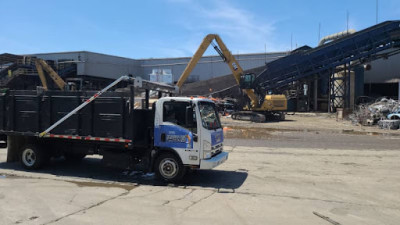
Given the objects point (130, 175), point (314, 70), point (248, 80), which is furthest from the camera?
point (314, 70)

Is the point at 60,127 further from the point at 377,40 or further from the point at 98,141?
the point at 377,40

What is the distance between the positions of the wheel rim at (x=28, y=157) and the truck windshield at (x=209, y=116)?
5287mm

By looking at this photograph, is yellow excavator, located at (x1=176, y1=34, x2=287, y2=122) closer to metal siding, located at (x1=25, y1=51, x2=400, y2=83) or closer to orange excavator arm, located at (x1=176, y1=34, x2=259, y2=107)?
orange excavator arm, located at (x1=176, y1=34, x2=259, y2=107)

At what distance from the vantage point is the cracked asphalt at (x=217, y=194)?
5938mm

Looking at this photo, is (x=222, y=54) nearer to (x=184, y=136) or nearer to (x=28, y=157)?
(x=28, y=157)

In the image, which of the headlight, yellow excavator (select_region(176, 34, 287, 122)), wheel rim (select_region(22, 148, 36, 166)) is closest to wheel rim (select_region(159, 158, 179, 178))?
the headlight

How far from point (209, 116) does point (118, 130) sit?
2.37m

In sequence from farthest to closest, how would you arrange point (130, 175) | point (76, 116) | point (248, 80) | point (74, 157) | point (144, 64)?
1. point (144, 64)
2. point (248, 80)
3. point (74, 157)
4. point (130, 175)
5. point (76, 116)

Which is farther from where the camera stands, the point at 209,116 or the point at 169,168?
the point at 209,116

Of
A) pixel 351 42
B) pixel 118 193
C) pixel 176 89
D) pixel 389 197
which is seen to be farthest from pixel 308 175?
pixel 351 42

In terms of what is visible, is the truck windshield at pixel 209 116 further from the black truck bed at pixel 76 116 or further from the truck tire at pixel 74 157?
the truck tire at pixel 74 157

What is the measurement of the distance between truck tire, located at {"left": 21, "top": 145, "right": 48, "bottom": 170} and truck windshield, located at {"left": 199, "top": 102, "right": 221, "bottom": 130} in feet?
16.5

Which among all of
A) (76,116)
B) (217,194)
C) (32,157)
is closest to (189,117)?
(217,194)

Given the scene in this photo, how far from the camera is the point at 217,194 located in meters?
7.67
